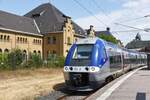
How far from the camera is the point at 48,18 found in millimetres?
84188

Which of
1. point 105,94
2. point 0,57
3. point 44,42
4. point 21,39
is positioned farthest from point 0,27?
point 105,94

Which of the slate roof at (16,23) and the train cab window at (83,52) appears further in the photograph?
the slate roof at (16,23)

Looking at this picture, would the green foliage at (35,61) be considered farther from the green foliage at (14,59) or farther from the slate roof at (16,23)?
the slate roof at (16,23)

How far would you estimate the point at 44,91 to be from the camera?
21062 millimetres

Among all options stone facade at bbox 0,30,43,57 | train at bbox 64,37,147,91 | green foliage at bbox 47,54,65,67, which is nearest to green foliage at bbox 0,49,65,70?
green foliage at bbox 47,54,65,67

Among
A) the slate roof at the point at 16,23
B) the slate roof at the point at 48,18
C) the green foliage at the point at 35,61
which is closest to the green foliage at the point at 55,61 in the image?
the green foliage at the point at 35,61

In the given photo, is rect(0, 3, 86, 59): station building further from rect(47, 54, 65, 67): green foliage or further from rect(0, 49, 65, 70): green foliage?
rect(0, 49, 65, 70): green foliage

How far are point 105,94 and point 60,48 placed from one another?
63.4 m

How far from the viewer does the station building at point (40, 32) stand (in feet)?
230

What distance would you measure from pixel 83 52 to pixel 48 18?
211 ft

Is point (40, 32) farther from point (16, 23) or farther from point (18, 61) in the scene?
point (18, 61)

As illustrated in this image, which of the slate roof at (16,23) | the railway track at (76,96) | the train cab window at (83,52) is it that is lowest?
the railway track at (76,96)

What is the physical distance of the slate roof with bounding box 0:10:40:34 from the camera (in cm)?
6931

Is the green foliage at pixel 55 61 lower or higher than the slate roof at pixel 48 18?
lower
